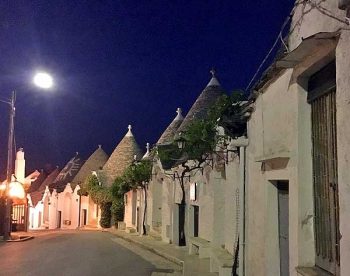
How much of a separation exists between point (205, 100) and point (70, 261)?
30.1 ft

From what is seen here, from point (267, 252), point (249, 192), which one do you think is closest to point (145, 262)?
point (249, 192)

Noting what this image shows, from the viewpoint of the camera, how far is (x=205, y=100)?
20.1 m

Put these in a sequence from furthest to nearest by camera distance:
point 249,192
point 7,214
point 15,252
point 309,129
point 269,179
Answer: point 7,214 → point 15,252 → point 249,192 → point 269,179 → point 309,129

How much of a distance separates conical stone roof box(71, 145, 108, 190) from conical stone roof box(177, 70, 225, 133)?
2502 cm

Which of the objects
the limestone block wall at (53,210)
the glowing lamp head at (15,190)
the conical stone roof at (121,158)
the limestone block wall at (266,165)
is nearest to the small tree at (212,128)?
the limestone block wall at (266,165)

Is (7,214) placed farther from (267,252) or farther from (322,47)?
(322,47)

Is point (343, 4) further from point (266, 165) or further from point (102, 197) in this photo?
point (102, 197)

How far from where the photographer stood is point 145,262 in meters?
14.7

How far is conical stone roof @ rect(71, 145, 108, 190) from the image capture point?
4406 cm

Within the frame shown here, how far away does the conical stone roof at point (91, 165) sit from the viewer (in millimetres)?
44062

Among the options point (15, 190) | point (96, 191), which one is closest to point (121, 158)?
point (96, 191)

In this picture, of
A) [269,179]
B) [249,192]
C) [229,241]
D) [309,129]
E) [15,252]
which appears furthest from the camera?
[15,252]

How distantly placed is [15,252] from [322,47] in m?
15.2

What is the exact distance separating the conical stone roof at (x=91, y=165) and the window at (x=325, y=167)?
39.2m
